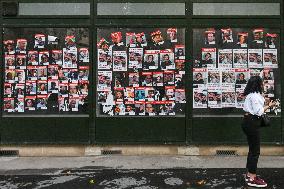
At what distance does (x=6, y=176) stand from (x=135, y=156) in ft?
9.18

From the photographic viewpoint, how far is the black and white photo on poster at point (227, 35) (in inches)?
391

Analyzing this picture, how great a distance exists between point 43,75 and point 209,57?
3.69m

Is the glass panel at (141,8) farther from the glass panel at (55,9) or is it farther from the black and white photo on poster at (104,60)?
the black and white photo on poster at (104,60)

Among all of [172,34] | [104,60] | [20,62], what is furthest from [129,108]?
[20,62]

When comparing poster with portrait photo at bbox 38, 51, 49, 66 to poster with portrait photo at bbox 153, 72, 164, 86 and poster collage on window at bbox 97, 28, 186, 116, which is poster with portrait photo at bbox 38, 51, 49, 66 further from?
poster with portrait photo at bbox 153, 72, 164, 86

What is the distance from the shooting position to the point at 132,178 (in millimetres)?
8016

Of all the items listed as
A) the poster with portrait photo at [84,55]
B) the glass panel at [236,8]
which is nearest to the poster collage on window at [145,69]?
the poster with portrait photo at [84,55]

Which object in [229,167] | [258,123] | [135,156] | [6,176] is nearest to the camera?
[258,123]

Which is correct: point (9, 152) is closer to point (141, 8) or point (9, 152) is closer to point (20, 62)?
point (20, 62)

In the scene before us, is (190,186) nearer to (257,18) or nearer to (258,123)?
(258,123)

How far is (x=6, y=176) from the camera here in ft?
26.9

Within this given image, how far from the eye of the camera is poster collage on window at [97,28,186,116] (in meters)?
9.91

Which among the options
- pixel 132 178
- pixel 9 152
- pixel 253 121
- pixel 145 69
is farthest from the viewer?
pixel 145 69

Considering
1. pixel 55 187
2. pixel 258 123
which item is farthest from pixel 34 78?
pixel 258 123
